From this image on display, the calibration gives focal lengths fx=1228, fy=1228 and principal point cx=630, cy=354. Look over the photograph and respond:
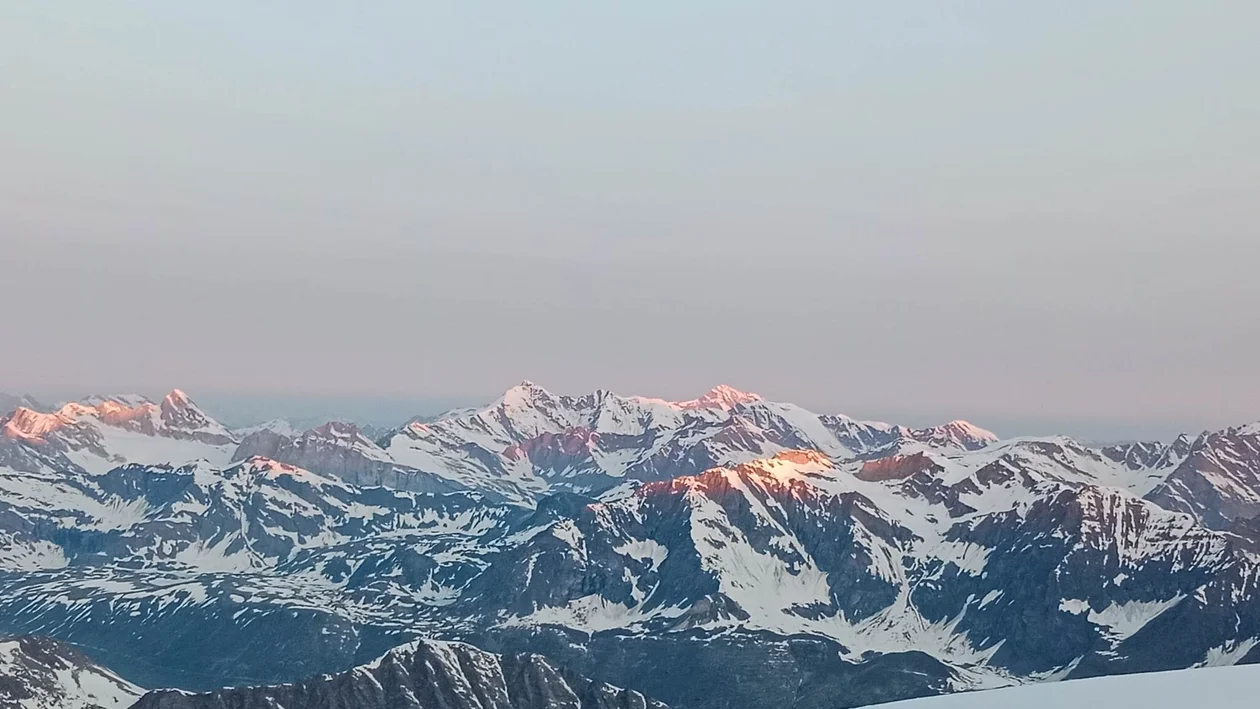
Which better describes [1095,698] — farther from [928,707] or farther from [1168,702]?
[928,707]

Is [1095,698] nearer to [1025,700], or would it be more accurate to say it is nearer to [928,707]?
[1025,700]

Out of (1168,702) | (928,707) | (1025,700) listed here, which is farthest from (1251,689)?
(928,707)

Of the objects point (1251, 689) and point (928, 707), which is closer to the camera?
point (1251, 689)

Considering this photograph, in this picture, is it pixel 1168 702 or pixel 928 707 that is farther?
pixel 928 707

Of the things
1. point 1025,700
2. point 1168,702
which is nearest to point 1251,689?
point 1168,702

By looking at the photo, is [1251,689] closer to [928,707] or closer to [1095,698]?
[1095,698]
